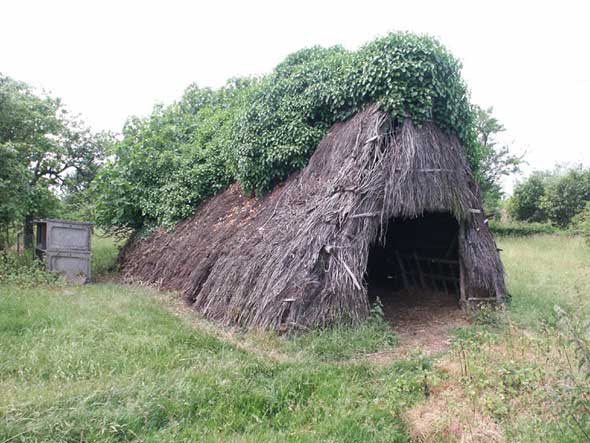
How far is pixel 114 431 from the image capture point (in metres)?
3.65

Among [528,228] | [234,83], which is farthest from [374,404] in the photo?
[528,228]

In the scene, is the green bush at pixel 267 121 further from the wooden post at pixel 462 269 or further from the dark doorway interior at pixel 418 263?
the wooden post at pixel 462 269

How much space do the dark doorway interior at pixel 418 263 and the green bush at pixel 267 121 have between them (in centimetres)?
165

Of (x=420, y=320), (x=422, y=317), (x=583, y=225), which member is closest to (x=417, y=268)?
(x=422, y=317)

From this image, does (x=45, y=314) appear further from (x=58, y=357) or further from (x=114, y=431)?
(x=114, y=431)

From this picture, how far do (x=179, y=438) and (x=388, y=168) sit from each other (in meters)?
4.91

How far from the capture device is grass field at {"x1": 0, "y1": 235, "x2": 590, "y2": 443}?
3.70m

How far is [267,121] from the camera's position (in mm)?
9594

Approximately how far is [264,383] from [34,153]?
1145cm

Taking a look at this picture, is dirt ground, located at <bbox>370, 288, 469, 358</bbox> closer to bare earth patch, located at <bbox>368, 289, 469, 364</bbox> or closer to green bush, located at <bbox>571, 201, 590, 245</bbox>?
bare earth patch, located at <bbox>368, 289, 469, 364</bbox>

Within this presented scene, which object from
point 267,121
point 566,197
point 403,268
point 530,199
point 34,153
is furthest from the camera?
point 530,199

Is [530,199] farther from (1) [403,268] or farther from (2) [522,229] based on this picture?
(1) [403,268]

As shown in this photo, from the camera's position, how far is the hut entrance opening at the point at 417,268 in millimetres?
8766

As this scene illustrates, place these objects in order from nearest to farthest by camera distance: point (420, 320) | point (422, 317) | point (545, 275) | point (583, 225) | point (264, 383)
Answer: point (264, 383) → point (420, 320) → point (422, 317) → point (545, 275) → point (583, 225)
